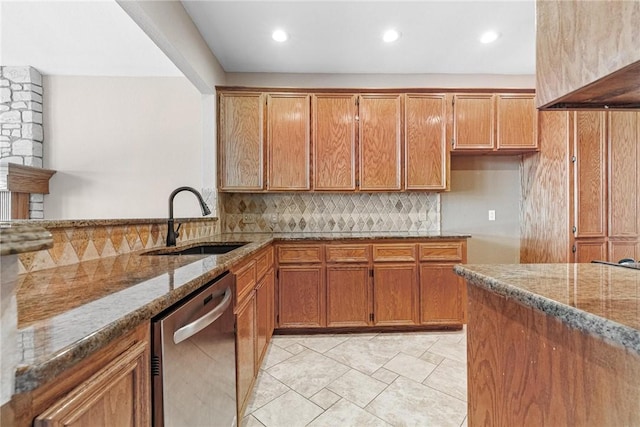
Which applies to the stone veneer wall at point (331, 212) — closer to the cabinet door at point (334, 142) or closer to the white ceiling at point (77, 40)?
the cabinet door at point (334, 142)

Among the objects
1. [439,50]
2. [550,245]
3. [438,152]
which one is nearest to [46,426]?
[438,152]

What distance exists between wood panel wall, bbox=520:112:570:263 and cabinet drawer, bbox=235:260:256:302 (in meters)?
2.92

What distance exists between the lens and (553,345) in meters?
0.69

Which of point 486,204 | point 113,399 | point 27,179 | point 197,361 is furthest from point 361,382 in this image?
point 27,179

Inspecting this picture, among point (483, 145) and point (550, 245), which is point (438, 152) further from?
point (550, 245)

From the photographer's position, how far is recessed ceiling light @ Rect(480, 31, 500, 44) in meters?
2.49

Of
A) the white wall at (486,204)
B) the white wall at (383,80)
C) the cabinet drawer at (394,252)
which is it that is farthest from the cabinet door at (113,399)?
the white wall at (486,204)

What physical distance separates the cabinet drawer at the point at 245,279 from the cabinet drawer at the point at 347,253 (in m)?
1.00

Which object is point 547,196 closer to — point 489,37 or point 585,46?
point 489,37

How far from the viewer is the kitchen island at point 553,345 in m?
0.54

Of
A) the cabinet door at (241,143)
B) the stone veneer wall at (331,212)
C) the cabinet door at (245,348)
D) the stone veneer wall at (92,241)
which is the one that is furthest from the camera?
the stone veneer wall at (331,212)

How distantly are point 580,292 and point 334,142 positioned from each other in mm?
2463

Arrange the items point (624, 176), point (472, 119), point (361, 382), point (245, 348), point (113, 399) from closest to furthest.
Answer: point (113, 399)
point (245, 348)
point (361, 382)
point (624, 176)
point (472, 119)

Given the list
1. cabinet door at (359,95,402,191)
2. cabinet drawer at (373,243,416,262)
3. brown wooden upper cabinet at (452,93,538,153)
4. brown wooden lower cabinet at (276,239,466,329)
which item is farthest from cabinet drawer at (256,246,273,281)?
brown wooden upper cabinet at (452,93,538,153)
